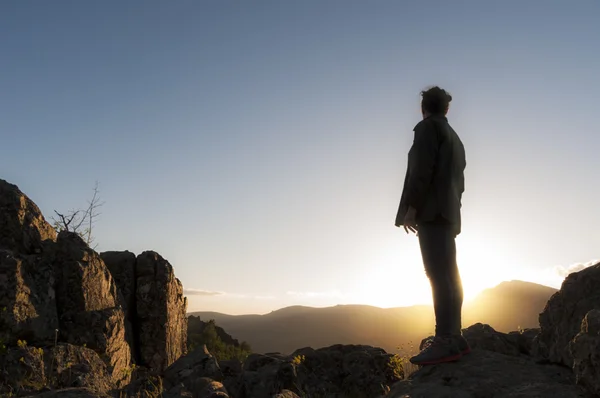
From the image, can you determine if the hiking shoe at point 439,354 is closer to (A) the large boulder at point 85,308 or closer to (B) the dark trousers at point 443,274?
(B) the dark trousers at point 443,274

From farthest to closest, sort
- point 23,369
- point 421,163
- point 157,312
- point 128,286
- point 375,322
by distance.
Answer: point 375,322 < point 128,286 < point 157,312 < point 23,369 < point 421,163

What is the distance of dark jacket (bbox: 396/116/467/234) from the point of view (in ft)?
16.5

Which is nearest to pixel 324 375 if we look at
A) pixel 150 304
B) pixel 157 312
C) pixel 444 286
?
pixel 444 286

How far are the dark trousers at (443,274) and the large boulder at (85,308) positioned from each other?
5.95 m

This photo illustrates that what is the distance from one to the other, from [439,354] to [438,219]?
1282 mm

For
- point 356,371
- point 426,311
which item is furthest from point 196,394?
point 426,311

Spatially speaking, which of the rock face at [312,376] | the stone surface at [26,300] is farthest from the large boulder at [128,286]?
the rock face at [312,376]

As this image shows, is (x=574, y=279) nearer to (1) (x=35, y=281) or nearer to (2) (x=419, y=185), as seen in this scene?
(2) (x=419, y=185)

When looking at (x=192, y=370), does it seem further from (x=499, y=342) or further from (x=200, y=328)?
(x=200, y=328)

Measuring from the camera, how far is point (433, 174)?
204 inches

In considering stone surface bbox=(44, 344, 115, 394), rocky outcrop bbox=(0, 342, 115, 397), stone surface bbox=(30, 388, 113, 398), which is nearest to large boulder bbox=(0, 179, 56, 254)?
rocky outcrop bbox=(0, 342, 115, 397)

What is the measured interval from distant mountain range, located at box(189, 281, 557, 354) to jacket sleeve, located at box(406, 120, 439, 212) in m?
65.4

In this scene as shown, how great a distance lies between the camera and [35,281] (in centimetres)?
886

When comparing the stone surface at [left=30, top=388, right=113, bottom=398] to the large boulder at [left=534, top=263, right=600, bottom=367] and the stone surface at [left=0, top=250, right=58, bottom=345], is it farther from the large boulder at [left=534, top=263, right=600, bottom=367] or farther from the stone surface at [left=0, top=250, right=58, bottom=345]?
the large boulder at [left=534, top=263, right=600, bottom=367]
